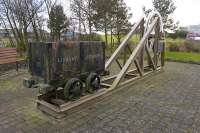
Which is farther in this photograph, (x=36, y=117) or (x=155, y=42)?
(x=155, y=42)

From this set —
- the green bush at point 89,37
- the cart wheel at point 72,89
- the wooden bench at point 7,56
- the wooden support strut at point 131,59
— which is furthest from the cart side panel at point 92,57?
the green bush at point 89,37

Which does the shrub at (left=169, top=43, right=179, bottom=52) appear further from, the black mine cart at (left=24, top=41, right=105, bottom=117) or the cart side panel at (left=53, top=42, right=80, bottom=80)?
the cart side panel at (left=53, top=42, right=80, bottom=80)

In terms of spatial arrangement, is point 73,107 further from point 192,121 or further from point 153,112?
point 192,121

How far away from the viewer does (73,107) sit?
10.7 feet

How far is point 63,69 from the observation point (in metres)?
3.17

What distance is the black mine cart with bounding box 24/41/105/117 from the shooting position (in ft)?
9.98

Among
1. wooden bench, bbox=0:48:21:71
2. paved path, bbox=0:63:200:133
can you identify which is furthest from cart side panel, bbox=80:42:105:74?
wooden bench, bbox=0:48:21:71

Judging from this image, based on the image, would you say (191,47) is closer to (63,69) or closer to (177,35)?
(177,35)

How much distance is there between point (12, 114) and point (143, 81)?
3.49 m

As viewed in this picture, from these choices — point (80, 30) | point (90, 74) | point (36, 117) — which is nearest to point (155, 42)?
point (90, 74)

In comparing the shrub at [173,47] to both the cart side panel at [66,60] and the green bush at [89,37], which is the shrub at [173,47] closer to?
the green bush at [89,37]

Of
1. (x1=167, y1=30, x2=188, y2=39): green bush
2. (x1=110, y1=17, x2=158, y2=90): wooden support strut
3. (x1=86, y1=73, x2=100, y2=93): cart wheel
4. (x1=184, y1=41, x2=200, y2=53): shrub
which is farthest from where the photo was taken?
(x1=167, y1=30, x2=188, y2=39): green bush

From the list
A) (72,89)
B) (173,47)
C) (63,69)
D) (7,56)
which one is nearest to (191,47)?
(173,47)

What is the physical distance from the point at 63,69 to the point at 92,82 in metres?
0.77
